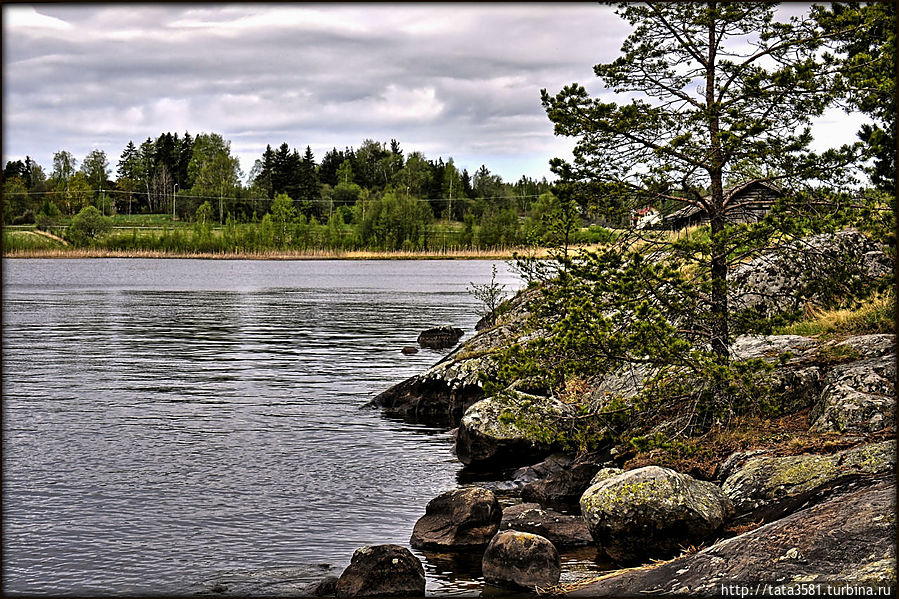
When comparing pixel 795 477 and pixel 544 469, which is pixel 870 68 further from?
pixel 544 469

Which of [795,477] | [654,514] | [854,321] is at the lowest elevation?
[654,514]

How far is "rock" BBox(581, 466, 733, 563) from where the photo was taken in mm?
10094

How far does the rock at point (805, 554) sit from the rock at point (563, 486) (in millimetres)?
4440

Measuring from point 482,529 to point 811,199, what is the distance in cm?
637

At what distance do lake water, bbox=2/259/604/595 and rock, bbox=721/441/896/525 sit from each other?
2.17m

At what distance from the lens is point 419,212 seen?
142500mm

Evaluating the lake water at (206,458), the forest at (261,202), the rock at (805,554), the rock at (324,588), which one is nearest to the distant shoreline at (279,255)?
the forest at (261,202)

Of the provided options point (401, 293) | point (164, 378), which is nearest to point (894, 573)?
point (164, 378)

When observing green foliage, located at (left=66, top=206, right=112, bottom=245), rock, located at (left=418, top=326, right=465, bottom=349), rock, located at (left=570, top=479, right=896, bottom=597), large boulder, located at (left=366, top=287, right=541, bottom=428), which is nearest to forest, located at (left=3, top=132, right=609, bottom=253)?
green foliage, located at (left=66, top=206, right=112, bottom=245)

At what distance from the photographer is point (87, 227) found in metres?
123

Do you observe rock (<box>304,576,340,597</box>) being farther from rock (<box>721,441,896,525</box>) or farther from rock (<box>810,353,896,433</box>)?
rock (<box>810,353,896,433</box>)

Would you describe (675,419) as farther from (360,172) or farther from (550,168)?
(360,172)

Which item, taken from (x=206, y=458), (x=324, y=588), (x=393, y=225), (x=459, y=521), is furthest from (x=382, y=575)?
(x=393, y=225)

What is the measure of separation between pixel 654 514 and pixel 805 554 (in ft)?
8.38
